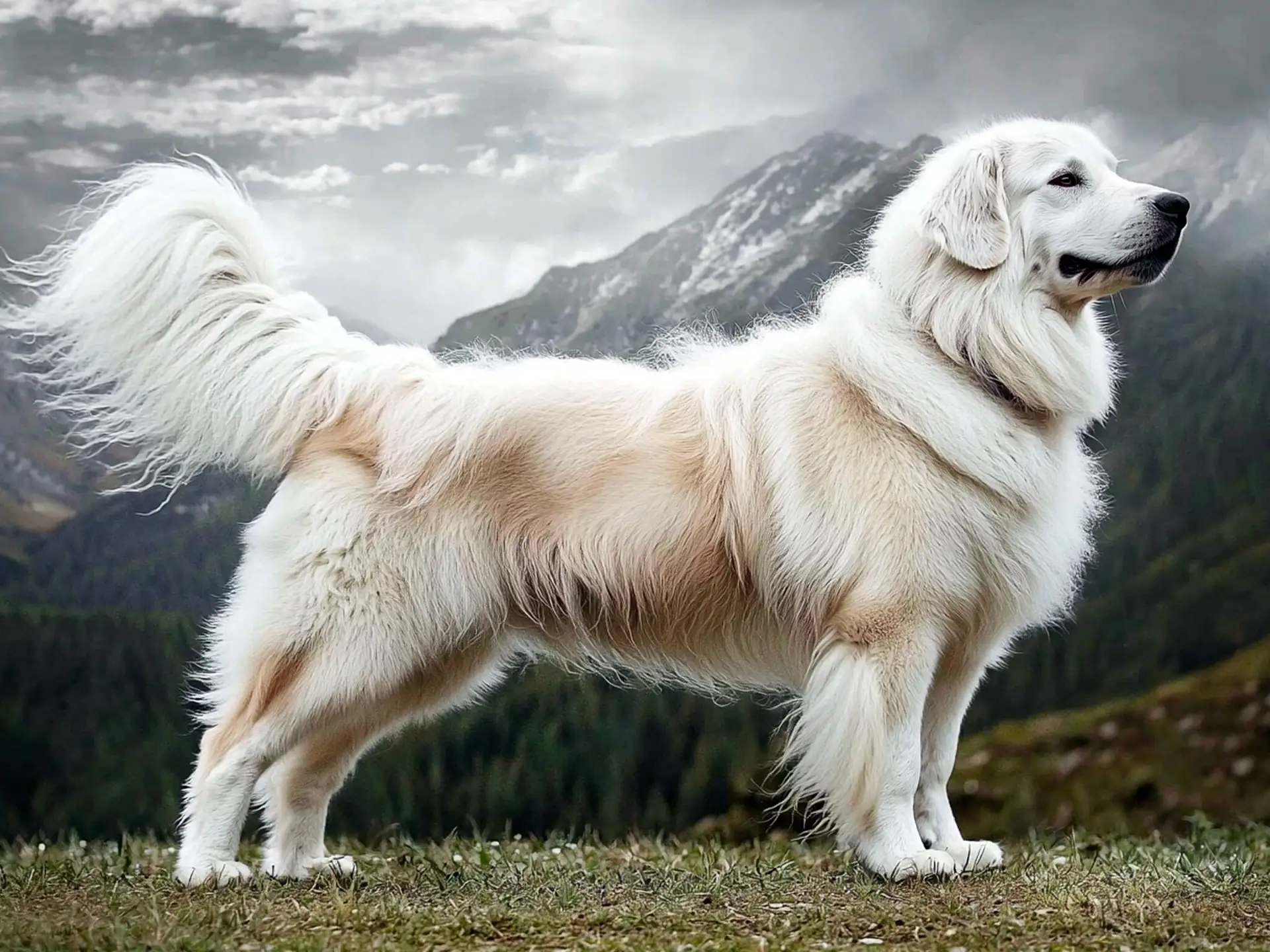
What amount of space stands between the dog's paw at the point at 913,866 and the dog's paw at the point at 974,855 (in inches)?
5.5

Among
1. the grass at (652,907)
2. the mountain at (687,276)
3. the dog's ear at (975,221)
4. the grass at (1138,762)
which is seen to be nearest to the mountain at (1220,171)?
the mountain at (687,276)

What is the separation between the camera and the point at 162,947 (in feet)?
9.52

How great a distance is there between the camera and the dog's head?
379 centimetres

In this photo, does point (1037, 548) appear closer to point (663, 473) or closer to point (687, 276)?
point (663, 473)

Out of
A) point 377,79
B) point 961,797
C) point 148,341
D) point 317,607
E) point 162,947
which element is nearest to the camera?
point 162,947

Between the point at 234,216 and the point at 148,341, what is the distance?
1.60 ft

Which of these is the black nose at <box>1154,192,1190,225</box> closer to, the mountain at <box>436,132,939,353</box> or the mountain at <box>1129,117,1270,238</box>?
the mountain at <box>1129,117,1270,238</box>

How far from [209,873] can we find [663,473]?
1.79 metres

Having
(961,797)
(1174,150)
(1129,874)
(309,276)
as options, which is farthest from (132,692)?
(1174,150)

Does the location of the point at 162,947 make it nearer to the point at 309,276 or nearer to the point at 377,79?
the point at 309,276

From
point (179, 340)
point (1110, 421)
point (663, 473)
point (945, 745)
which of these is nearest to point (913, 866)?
point (945, 745)

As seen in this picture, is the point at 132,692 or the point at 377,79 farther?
the point at 377,79

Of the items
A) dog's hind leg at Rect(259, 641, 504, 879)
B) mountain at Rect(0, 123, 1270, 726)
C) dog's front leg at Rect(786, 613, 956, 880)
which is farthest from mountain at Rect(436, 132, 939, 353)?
dog's front leg at Rect(786, 613, 956, 880)

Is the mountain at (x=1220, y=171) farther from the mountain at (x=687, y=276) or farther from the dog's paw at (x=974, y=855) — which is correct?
the dog's paw at (x=974, y=855)
